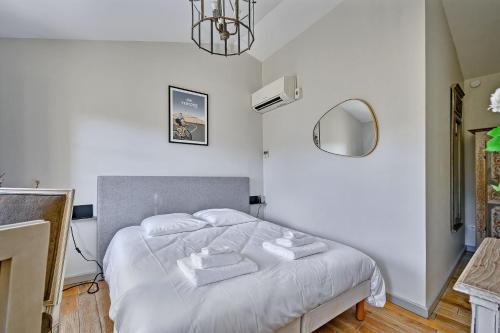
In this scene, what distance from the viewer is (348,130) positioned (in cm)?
238

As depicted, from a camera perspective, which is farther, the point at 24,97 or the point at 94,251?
the point at 94,251

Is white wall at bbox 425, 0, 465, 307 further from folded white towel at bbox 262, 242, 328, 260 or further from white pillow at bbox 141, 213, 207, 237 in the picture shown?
white pillow at bbox 141, 213, 207, 237

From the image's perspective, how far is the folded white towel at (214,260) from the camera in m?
1.30

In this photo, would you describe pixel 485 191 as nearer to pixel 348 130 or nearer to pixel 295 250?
pixel 348 130

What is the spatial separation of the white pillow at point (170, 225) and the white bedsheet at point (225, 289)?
0.52 feet

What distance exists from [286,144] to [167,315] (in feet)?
8.25

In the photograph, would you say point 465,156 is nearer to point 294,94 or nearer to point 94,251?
point 294,94

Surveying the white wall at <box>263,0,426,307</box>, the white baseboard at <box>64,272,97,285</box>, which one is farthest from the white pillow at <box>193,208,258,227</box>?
the white baseboard at <box>64,272,97,285</box>

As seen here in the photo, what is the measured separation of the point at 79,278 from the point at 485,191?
15.4ft

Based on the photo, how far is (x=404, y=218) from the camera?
1962 mm

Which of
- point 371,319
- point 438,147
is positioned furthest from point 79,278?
point 438,147

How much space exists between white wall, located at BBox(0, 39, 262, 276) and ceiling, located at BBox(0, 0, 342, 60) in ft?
0.50

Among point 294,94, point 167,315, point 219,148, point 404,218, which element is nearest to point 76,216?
point 219,148

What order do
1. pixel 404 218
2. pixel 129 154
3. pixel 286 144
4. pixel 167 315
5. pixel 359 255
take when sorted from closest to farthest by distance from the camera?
1. pixel 167 315
2. pixel 359 255
3. pixel 404 218
4. pixel 129 154
5. pixel 286 144
